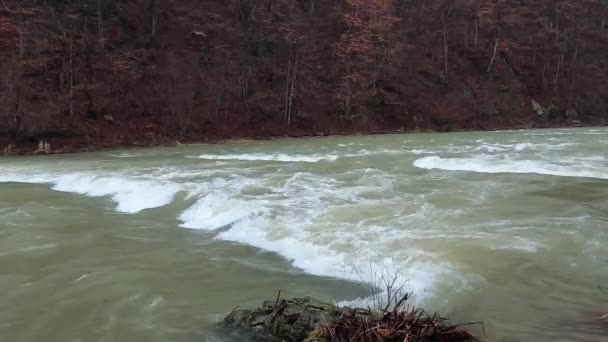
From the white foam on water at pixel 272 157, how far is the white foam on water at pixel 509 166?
150 inches

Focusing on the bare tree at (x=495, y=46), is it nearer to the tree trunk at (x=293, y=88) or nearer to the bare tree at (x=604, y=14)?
the bare tree at (x=604, y=14)

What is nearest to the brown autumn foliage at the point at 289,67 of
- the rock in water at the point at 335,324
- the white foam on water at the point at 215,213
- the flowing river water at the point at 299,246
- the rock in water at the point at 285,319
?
the flowing river water at the point at 299,246

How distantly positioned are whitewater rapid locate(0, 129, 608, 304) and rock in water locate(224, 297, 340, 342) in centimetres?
173

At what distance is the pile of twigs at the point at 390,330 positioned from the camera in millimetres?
3948

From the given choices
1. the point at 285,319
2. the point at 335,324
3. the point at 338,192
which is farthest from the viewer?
the point at 338,192

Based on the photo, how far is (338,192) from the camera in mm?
13141

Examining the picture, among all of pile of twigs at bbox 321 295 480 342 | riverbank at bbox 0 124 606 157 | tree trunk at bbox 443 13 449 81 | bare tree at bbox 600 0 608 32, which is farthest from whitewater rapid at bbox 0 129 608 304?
bare tree at bbox 600 0 608 32

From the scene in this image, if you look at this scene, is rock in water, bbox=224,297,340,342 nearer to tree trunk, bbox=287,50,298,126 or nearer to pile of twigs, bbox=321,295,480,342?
pile of twigs, bbox=321,295,480,342

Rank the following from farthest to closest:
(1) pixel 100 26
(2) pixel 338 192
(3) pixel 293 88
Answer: (3) pixel 293 88, (1) pixel 100 26, (2) pixel 338 192

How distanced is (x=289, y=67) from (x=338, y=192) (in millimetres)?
27000

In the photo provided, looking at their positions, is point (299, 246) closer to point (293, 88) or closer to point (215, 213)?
point (215, 213)

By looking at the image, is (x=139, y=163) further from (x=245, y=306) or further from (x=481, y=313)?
(x=481, y=313)

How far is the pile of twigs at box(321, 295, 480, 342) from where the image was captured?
395cm

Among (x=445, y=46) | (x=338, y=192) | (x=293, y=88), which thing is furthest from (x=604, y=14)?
(x=338, y=192)
